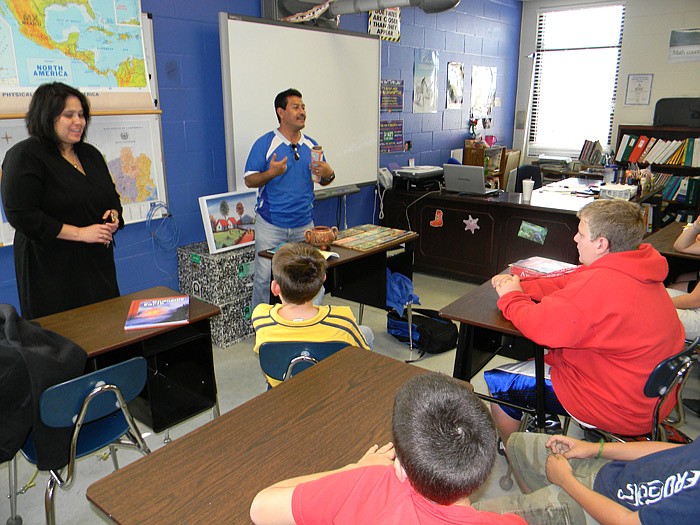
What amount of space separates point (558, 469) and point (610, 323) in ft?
1.57

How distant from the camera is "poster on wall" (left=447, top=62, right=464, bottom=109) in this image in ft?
19.5

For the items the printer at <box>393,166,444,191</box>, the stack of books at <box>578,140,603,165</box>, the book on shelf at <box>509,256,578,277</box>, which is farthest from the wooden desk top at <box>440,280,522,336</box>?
the stack of books at <box>578,140,603,165</box>

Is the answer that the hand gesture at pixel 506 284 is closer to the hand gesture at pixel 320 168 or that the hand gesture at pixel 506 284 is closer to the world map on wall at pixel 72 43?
the hand gesture at pixel 320 168

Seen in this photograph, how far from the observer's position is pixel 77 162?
241 centimetres

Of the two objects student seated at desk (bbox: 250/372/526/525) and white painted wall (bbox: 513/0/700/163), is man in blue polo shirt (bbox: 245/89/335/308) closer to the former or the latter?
student seated at desk (bbox: 250/372/526/525)

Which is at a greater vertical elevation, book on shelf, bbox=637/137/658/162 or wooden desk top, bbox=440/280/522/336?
book on shelf, bbox=637/137/658/162

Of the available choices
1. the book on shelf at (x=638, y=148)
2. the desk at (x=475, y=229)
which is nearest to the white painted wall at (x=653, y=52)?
the book on shelf at (x=638, y=148)

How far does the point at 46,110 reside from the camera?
7.33 ft

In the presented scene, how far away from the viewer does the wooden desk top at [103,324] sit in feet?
6.24

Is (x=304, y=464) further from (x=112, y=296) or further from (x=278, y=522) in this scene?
(x=112, y=296)

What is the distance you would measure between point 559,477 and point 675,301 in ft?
4.76

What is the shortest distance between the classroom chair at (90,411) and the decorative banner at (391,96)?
385 cm

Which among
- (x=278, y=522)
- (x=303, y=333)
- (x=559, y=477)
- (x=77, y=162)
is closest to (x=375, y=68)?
(x=77, y=162)

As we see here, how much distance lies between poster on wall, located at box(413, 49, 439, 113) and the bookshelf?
2.13 m
